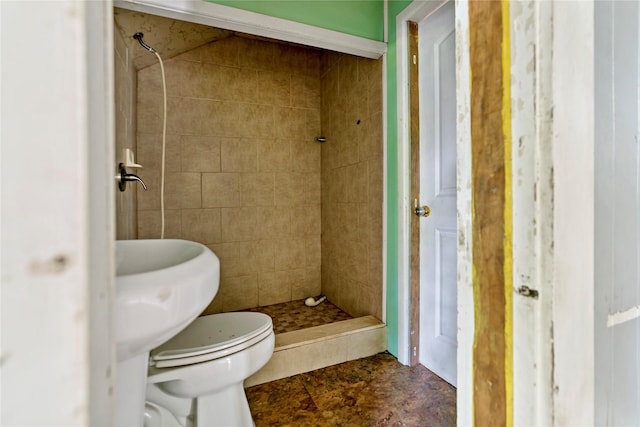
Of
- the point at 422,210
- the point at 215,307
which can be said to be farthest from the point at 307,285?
the point at 422,210

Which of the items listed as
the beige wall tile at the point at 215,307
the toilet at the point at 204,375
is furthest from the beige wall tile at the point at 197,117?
the toilet at the point at 204,375

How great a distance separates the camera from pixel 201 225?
7.32ft

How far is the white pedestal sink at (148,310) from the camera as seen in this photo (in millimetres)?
416

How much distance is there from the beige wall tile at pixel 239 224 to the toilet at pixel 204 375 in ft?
3.91

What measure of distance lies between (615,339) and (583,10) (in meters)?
0.52

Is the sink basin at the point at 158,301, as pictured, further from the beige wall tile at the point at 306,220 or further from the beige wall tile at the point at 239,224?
the beige wall tile at the point at 306,220

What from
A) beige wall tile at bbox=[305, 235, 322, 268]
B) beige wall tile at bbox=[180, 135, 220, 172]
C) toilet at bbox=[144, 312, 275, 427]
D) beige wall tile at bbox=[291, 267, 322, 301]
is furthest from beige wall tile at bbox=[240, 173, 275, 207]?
toilet at bbox=[144, 312, 275, 427]

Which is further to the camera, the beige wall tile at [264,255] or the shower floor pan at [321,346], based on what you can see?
the beige wall tile at [264,255]

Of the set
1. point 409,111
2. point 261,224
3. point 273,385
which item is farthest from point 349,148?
point 273,385

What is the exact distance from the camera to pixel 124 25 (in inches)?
56.2

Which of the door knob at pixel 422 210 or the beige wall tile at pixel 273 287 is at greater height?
the door knob at pixel 422 210

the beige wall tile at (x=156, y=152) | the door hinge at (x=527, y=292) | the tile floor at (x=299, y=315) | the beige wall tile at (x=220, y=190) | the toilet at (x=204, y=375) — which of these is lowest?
the tile floor at (x=299, y=315)

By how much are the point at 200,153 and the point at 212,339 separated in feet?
4.99

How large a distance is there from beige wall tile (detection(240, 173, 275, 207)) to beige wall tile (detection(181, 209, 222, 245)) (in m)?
0.25
